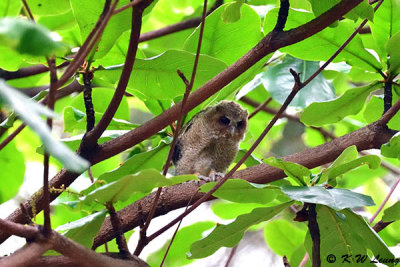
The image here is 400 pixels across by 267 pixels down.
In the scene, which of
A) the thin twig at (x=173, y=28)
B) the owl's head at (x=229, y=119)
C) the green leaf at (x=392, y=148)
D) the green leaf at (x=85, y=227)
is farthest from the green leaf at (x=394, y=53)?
the owl's head at (x=229, y=119)

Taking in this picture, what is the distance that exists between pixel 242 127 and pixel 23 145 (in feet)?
3.73

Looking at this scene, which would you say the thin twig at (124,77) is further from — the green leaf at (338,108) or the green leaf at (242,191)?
the green leaf at (338,108)

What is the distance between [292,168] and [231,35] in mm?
580

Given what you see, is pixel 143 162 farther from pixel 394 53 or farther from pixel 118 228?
pixel 394 53

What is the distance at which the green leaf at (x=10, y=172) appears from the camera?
1961 mm

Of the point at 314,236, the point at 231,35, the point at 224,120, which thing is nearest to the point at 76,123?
the point at 231,35

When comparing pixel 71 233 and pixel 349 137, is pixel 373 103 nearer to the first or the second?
pixel 349 137

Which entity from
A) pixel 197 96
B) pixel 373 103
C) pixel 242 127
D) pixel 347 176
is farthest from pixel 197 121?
pixel 197 96

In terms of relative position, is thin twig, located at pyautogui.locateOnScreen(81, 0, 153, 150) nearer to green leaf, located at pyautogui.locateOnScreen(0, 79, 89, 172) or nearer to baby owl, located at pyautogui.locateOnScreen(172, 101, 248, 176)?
green leaf, located at pyautogui.locateOnScreen(0, 79, 89, 172)

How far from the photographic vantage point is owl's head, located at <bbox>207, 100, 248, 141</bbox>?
9.57 feet

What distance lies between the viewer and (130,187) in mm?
1093

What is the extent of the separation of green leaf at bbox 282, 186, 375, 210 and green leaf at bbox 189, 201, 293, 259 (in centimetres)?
18

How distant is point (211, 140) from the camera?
2.84 m

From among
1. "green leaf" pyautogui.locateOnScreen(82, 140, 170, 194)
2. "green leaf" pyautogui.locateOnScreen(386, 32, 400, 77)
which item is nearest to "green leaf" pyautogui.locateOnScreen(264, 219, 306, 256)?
"green leaf" pyautogui.locateOnScreen(82, 140, 170, 194)
